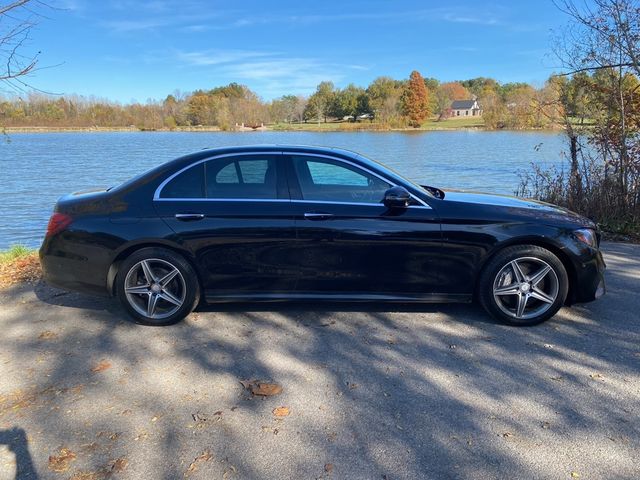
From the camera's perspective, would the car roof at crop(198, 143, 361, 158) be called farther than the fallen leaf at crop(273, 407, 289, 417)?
Yes

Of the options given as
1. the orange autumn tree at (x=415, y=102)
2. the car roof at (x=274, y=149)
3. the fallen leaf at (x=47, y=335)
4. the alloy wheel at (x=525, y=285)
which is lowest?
the fallen leaf at (x=47, y=335)

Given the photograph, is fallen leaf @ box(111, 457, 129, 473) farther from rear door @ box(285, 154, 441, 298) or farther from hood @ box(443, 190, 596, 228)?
hood @ box(443, 190, 596, 228)

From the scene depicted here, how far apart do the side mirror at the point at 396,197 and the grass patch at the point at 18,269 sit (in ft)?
14.2

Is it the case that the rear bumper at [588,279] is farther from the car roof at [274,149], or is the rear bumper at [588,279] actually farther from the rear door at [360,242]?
the car roof at [274,149]

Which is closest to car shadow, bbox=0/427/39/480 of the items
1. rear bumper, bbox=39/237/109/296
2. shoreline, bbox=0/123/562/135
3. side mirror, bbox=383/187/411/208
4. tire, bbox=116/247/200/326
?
tire, bbox=116/247/200/326

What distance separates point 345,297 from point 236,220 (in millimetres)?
1181

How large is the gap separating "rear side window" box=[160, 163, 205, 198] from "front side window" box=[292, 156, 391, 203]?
87 centimetres

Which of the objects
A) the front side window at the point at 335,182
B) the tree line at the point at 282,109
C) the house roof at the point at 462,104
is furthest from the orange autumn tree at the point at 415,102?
the front side window at the point at 335,182

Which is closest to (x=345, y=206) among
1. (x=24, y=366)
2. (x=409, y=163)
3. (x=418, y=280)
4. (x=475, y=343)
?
(x=418, y=280)

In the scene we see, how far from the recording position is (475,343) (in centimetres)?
397

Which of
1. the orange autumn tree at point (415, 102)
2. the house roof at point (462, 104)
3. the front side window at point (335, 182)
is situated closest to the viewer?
the front side window at point (335, 182)

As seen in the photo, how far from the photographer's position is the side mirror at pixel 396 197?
13.7 feet

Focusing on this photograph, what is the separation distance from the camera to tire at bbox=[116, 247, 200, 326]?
171 inches

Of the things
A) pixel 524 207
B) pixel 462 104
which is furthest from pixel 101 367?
pixel 462 104
